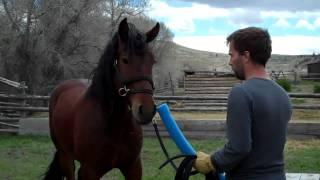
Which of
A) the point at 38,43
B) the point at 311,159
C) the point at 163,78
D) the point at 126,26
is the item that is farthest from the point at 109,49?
the point at 163,78

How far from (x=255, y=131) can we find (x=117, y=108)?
6.73 ft

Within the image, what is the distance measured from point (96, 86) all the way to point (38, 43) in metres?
17.8

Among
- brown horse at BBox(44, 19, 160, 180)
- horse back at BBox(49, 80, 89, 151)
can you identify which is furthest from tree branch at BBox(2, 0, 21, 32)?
brown horse at BBox(44, 19, 160, 180)

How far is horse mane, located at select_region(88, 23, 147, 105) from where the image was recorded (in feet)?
12.9

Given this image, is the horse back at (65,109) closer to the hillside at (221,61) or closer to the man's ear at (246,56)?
the man's ear at (246,56)

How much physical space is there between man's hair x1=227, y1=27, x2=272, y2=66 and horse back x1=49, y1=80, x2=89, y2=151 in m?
2.76

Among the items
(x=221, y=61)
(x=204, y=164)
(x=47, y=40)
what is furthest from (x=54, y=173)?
(x=221, y=61)

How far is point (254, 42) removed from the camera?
7.46 feet

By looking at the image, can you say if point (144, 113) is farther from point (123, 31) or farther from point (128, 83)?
point (123, 31)

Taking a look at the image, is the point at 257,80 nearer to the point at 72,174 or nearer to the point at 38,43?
the point at 72,174

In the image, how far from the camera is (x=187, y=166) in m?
2.60

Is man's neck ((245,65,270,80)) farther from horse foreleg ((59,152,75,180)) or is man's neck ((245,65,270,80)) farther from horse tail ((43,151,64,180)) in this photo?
horse tail ((43,151,64,180))

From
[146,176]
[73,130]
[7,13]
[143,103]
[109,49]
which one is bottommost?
[146,176]

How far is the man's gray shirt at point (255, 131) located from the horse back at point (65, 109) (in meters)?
2.71
